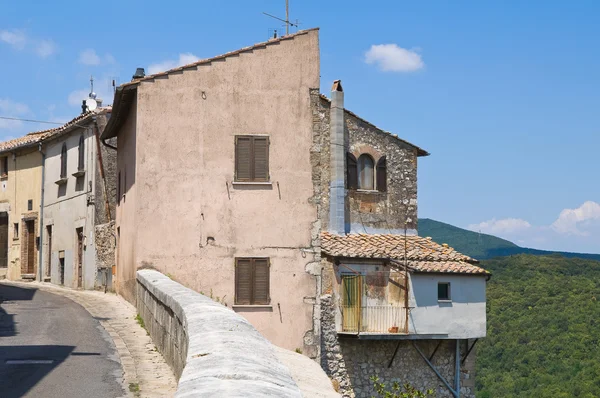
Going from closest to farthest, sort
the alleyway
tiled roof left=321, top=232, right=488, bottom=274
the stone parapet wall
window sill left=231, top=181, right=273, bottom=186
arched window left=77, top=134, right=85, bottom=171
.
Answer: the stone parapet wall, the alleyway, window sill left=231, top=181, right=273, bottom=186, tiled roof left=321, top=232, right=488, bottom=274, arched window left=77, top=134, right=85, bottom=171

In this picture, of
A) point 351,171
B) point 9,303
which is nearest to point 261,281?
point 9,303

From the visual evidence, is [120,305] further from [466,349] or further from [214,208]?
[466,349]

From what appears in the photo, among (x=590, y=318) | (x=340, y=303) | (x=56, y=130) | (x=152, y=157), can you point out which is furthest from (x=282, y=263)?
(x=590, y=318)

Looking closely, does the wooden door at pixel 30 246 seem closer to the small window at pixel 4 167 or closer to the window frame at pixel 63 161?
the small window at pixel 4 167

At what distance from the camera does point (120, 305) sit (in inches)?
752

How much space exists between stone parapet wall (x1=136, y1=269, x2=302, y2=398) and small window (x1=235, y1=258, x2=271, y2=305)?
8092 millimetres

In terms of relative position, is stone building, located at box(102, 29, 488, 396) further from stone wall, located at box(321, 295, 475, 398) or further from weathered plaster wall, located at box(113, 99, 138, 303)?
stone wall, located at box(321, 295, 475, 398)

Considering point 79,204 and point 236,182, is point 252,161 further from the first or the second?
point 79,204

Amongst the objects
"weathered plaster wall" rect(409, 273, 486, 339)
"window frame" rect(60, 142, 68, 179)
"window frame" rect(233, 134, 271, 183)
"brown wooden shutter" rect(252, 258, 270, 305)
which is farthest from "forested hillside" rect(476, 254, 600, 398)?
"window frame" rect(233, 134, 271, 183)

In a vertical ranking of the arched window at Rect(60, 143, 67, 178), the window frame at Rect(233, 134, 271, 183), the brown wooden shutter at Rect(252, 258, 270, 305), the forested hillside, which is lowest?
the forested hillside

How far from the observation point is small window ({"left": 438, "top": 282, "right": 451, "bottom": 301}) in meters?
27.7

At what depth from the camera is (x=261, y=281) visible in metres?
20.3

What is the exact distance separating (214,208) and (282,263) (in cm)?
213

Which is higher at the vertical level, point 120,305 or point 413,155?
point 413,155
